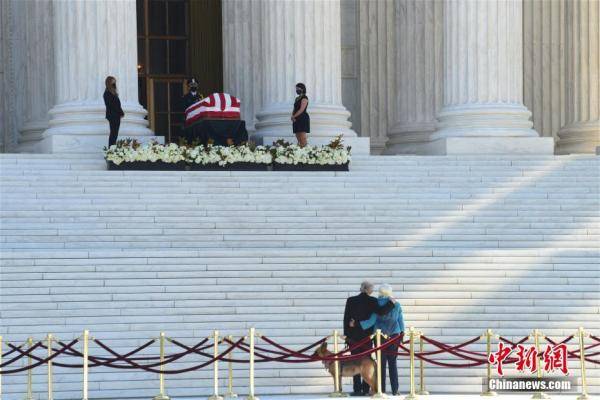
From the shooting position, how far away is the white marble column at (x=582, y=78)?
4328 centimetres

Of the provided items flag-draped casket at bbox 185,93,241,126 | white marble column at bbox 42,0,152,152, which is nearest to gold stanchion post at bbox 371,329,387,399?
flag-draped casket at bbox 185,93,241,126

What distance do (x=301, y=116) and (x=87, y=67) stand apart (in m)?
5.17

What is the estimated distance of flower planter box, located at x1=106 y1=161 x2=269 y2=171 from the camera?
33.4 m

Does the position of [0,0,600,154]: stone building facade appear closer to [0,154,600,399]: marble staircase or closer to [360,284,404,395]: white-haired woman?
[0,154,600,399]: marble staircase

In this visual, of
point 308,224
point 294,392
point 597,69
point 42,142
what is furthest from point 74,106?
point 597,69

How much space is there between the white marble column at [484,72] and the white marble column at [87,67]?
7.89 m

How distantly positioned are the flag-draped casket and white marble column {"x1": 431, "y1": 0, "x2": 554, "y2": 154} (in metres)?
5.31

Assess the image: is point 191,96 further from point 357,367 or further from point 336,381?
point 357,367

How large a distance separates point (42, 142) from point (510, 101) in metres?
11.6

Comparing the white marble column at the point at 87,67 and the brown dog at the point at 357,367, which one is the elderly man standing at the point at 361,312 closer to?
the brown dog at the point at 357,367

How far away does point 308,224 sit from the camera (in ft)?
103

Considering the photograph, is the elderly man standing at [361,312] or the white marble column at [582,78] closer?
the elderly man standing at [361,312]

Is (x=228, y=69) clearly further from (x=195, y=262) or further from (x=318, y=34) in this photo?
(x=195, y=262)

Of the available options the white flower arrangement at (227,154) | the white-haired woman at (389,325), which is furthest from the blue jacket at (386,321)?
the white flower arrangement at (227,154)
